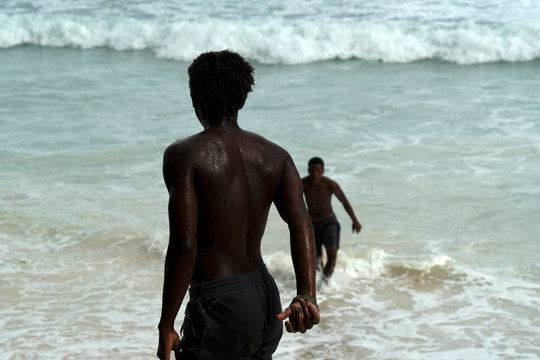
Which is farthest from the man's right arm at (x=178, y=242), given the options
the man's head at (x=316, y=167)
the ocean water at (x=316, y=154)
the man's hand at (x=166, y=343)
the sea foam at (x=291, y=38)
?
the sea foam at (x=291, y=38)

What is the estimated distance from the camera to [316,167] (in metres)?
7.86

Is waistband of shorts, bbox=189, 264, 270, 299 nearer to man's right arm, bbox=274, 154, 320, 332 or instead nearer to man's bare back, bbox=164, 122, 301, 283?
man's bare back, bbox=164, 122, 301, 283

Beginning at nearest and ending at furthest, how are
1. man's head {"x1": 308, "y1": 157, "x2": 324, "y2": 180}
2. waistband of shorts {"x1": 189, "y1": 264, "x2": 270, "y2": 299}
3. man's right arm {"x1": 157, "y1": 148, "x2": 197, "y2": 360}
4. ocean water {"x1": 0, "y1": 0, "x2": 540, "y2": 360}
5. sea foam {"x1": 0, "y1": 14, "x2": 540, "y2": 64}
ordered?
man's right arm {"x1": 157, "y1": 148, "x2": 197, "y2": 360} → waistband of shorts {"x1": 189, "y1": 264, "x2": 270, "y2": 299} → ocean water {"x1": 0, "y1": 0, "x2": 540, "y2": 360} → man's head {"x1": 308, "y1": 157, "x2": 324, "y2": 180} → sea foam {"x1": 0, "y1": 14, "x2": 540, "y2": 64}

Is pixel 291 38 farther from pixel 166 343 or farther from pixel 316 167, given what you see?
pixel 166 343

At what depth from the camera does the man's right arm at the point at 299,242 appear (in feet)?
9.41

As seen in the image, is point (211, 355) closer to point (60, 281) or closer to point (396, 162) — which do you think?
point (60, 281)

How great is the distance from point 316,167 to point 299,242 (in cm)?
491

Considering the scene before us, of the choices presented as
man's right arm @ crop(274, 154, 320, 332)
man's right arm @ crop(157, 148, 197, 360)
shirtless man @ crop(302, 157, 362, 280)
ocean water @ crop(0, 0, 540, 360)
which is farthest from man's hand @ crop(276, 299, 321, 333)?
shirtless man @ crop(302, 157, 362, 280)

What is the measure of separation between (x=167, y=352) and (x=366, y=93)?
1508 cm

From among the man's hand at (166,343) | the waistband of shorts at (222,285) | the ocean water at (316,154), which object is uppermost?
the waistband of shorts at (222,285)

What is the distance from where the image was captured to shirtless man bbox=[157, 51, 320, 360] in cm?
286

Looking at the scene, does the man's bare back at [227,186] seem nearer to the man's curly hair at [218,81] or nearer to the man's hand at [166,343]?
the man's curly hair at [218,81]

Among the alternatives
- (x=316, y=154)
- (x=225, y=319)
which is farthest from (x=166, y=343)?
(x=316, y=154)

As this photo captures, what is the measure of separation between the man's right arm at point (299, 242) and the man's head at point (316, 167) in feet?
15.7
